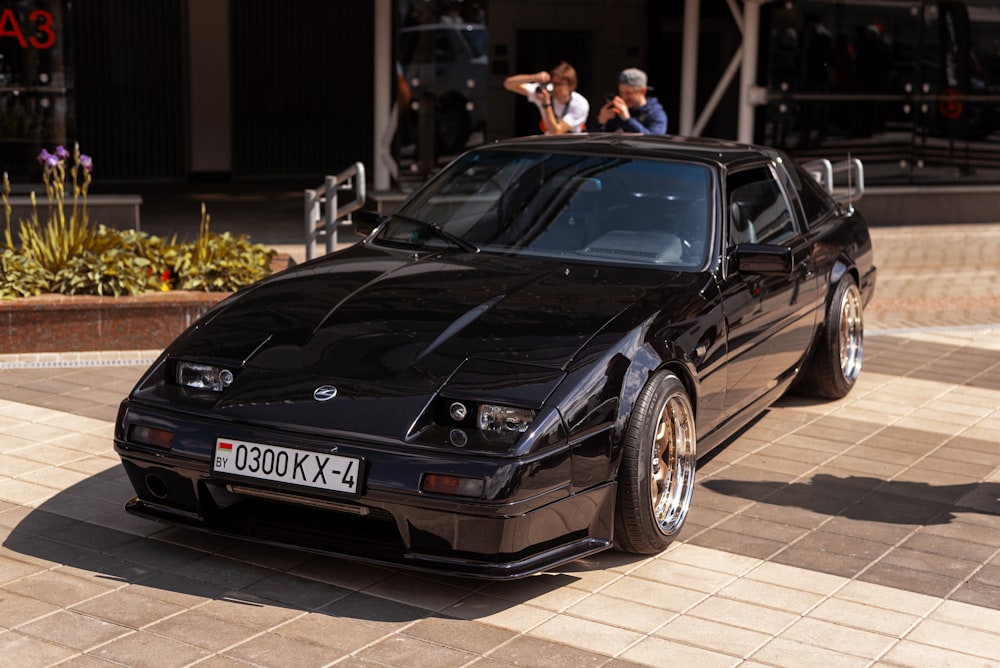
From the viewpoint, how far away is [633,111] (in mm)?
9227

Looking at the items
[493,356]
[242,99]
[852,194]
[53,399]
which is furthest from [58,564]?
[242,99]

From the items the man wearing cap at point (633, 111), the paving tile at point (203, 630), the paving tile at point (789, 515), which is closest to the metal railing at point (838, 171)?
the man wearing cap at point (633, 111)

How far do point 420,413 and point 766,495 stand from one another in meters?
2.15

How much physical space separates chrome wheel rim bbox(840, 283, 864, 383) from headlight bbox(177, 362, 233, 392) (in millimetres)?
3878

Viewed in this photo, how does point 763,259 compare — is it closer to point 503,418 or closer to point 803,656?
point 503,418

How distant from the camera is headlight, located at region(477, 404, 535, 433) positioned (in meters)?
4.41

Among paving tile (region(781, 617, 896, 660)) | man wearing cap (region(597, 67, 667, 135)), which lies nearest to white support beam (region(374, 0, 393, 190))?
man wearing cap (region(597, 67, 667, 135))

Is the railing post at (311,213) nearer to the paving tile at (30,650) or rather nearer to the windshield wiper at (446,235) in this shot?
the windshield wiper at (446,235)

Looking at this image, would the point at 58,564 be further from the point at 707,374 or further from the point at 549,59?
the point at 549,59

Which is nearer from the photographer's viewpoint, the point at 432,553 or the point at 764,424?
the point at 432,553

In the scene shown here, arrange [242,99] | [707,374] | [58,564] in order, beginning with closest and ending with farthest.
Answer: [58,564] → [707,374] → [242,99]

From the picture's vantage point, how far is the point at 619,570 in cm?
493

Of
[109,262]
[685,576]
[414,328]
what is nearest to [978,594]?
→ [685,576]

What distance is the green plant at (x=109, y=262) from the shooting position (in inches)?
327
